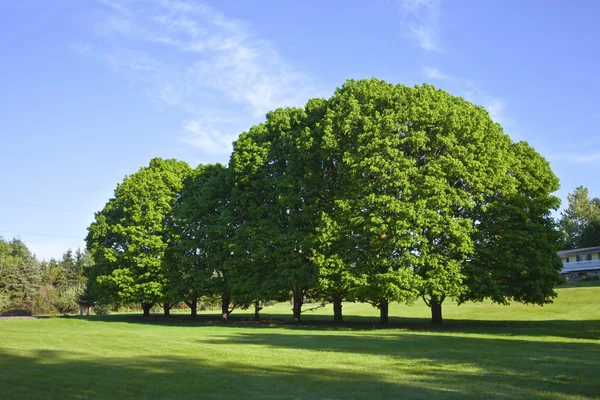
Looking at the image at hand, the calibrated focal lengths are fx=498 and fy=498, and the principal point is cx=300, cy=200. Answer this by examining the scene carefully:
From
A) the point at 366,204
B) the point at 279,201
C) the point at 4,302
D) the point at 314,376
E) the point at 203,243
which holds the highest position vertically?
the point at 279,201

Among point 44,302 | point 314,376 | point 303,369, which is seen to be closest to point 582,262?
point 303,369

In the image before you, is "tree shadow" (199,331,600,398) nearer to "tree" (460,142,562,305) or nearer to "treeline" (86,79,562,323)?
"tree" (460,142,562,305)

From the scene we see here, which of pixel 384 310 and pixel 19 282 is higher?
pixel 19 282

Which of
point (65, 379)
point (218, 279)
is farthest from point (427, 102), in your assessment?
point (65, 379)

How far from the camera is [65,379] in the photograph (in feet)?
42.7

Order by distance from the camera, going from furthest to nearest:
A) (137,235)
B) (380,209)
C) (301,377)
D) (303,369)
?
(137,235) → (380,209) → (303,369) → (301,377)

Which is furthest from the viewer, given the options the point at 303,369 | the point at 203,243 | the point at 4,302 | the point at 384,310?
the point at 4,302

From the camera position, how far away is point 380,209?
34.3 m

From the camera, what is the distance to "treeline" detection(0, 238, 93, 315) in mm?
85562

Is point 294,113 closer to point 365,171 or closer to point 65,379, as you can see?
point 365,171

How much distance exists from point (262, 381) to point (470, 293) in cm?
2449

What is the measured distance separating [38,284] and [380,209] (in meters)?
91.0

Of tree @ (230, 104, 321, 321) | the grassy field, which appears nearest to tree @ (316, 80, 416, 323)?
tree @ (230, 104, 321, 321)

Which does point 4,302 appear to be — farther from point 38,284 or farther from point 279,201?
point 279,201
